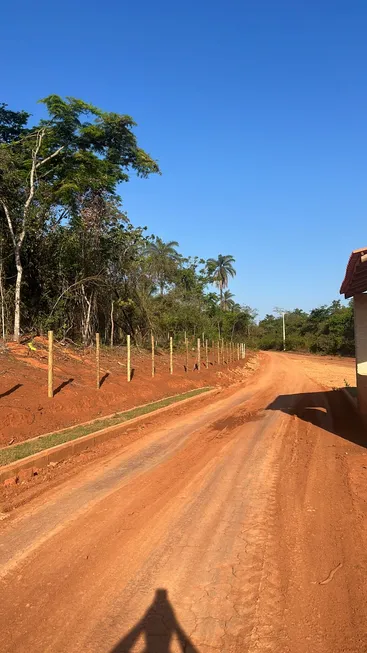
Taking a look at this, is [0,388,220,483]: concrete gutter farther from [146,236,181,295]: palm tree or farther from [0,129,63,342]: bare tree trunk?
[146,236,181,295]: palm tree

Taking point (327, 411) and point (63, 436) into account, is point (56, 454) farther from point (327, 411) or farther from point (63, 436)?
point (327, 411)

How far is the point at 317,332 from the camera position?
66250 mm

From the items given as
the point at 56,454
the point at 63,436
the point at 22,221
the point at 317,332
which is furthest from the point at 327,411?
the point at 317,332

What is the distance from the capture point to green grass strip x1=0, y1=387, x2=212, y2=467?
7.41 meters

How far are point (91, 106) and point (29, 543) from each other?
736 inches

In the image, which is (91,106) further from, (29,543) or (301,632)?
(301,632)

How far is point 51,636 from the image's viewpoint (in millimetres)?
2939

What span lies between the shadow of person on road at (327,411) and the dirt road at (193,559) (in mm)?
2070

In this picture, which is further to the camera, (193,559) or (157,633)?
(193,559)

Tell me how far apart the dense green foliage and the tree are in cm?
3667

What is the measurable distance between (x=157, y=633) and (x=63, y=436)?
20.8 feet

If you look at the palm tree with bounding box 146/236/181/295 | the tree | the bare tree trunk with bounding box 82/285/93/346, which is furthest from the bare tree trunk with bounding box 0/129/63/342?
the palm tree with bounding box 146/236/181/295

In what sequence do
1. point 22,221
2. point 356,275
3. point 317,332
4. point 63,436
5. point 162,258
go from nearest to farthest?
point 63,436, point 356,275, point 22,221, point 162,258, point 317,332

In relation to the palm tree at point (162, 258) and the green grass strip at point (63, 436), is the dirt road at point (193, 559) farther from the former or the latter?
the palm tree at point (162, 258)
